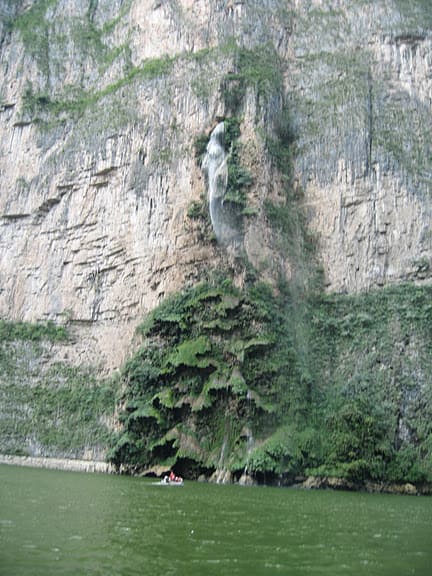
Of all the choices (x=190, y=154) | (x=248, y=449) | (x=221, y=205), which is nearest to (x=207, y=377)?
(x=248, y=449)

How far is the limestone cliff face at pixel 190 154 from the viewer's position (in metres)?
40.8

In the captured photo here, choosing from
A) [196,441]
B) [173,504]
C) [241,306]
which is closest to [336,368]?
[241,306]

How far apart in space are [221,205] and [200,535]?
92.3ft

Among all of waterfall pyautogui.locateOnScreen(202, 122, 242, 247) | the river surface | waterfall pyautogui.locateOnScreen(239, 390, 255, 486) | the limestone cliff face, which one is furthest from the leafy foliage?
the river surface

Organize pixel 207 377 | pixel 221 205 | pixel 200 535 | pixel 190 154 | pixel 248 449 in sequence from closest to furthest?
1. pixel 200 535
2. pixel 248 449
3. pixel 207 377
4. pixel 221 205
5. pixel 190 154

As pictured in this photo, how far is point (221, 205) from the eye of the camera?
39938mm

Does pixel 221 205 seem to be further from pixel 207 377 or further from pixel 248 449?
pixel 248 449

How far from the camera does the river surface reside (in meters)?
10.5

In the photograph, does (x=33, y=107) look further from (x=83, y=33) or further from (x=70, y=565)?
(x=70, y=565)

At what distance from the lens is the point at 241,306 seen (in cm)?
3647

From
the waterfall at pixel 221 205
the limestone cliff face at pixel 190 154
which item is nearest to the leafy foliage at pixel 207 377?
the waterfall at pixel 221 205

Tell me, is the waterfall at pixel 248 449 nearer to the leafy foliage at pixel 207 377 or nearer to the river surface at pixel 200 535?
the leafy foliage at pixel 207 377

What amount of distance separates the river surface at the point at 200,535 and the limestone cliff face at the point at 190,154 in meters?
20.3

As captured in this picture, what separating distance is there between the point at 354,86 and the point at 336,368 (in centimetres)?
1877
